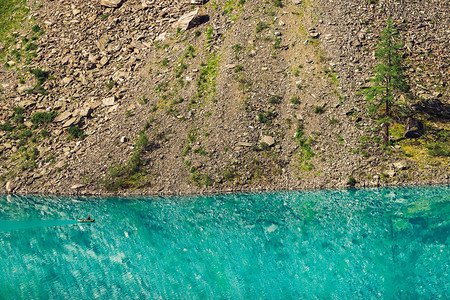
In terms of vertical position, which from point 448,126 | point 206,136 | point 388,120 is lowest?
point 448,126

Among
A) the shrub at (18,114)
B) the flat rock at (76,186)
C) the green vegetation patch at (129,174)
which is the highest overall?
the shrub at (18,114)

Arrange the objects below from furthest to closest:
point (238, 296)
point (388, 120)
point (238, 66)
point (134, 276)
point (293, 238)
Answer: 1. point (238, 66)
2. point (388, 120)
3. point (293, 238)
4. point (134, 276)
5. point (238, 296)

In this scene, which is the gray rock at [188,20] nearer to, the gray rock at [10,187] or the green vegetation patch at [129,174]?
the green vegetation patch at [129,174]

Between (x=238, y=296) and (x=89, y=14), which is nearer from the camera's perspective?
(x=238, y=296)

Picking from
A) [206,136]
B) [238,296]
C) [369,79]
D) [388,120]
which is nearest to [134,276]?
[238,296]

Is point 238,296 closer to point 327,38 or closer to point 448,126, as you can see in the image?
point 448,126

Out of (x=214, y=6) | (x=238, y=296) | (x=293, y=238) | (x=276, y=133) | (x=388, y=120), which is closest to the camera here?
(x=238, y=296)

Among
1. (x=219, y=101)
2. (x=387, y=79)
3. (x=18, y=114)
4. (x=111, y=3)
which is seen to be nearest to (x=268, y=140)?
(x=219, y=101)

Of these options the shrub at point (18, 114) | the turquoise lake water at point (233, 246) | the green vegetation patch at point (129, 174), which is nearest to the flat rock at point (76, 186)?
the turquoise lake water at point (233, 246)
